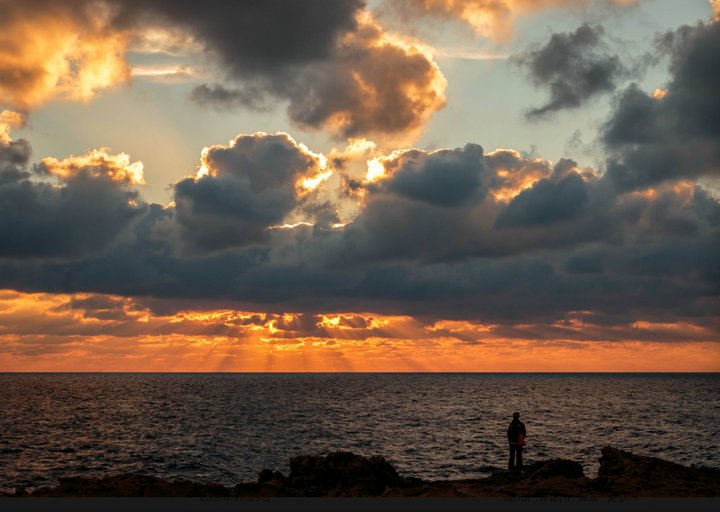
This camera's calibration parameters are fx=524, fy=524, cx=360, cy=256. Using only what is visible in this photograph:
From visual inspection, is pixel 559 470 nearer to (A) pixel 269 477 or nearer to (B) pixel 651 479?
(B) pixel 651 479

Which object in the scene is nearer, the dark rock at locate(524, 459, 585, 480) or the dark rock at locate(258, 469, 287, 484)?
the dark rock at locate(258, 469, 287, 484)

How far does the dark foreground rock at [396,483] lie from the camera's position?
19.5 metres

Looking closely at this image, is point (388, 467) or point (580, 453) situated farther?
point (580, 453)

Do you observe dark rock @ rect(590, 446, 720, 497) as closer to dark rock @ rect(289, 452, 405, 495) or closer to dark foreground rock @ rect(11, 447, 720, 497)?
dark foreground rock @ rect(11, 447, 720, 497)

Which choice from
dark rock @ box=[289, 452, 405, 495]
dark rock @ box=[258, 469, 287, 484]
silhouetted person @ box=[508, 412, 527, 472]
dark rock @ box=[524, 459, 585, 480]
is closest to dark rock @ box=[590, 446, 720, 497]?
dark rock @ box=[524, 459, 585, 480]

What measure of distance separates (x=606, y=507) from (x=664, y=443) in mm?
42532

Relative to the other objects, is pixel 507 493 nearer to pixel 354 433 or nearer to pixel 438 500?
pixel 438 500

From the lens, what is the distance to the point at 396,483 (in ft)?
81.2

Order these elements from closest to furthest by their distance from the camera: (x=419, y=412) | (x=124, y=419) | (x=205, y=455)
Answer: (x=205, y=455), (x=124, y=419), (x=419, y=412)

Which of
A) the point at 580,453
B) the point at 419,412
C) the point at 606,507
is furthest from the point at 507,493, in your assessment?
the point at 419,412

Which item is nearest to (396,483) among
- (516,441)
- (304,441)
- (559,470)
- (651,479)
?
(516,441)

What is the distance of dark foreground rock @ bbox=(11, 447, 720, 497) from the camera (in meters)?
19.5

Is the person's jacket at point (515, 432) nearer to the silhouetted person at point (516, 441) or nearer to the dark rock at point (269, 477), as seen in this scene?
the silhouetted person at point (516, 441)

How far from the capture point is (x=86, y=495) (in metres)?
19.1
